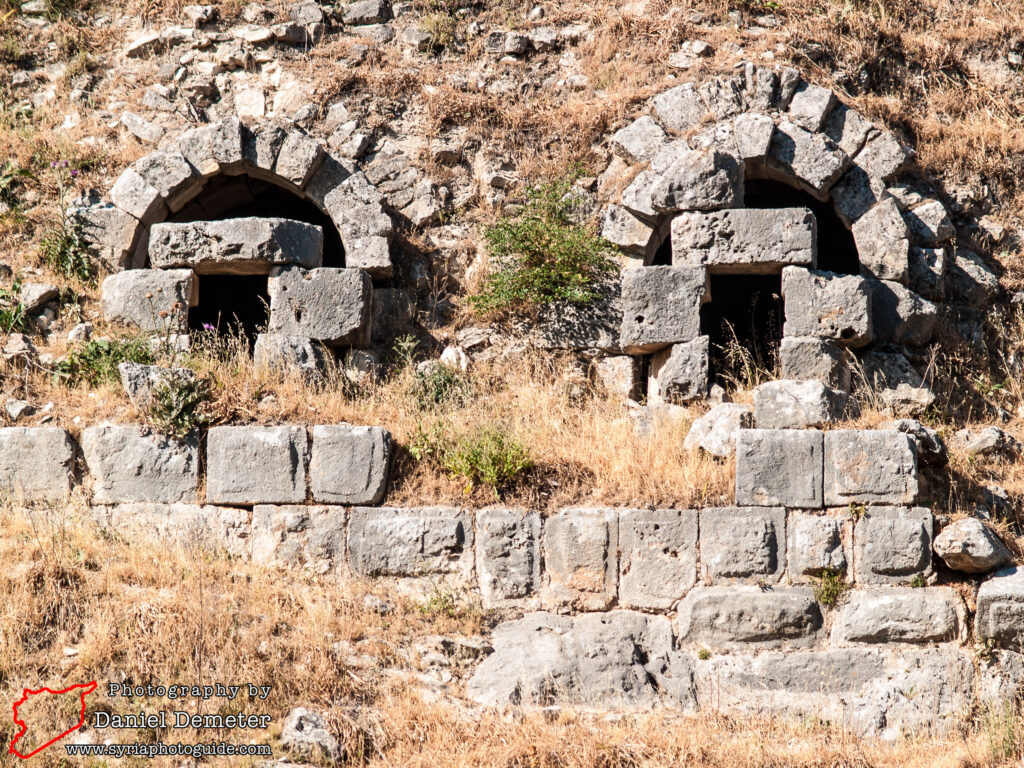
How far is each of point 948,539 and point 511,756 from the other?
9.92 ft

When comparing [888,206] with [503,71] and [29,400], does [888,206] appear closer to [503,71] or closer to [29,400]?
[503,71]

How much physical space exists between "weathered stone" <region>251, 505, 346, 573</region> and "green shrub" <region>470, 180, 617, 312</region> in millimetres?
2759

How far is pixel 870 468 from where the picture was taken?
6516 millimetres

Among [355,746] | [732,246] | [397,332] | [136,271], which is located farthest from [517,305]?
[355,746]

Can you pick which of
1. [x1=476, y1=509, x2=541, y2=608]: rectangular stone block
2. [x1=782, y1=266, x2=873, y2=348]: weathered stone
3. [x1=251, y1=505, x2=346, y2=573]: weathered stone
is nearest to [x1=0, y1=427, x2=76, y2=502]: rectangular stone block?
[x1=251, y1=505, x2=346, y2=573]: weathered stone

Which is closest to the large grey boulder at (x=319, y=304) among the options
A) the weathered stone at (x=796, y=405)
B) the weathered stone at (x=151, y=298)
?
the weathered stone at (x=151, y=298)

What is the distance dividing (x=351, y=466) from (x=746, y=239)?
12.2 ft

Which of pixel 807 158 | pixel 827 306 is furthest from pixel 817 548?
pixel 807 158

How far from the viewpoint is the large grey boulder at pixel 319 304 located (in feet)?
27.9

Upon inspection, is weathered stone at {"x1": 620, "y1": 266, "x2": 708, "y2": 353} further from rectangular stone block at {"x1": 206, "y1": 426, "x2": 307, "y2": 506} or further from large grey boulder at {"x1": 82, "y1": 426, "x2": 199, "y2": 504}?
large grey boulder at {"x1": 82, "y1": 426, "x2": 199, "y2": 504}

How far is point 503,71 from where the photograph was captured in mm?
10031

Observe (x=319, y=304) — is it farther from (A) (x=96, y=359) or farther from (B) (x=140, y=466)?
(B) (x=140, y=466)

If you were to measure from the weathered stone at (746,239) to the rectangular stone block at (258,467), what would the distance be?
3.51m

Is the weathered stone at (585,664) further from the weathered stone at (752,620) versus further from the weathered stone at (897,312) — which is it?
the weathered stone at (897,312)
